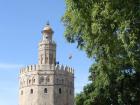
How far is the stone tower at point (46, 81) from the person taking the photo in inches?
3006

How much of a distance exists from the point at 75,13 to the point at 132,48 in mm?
3187

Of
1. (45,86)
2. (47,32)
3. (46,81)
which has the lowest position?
(45,86)

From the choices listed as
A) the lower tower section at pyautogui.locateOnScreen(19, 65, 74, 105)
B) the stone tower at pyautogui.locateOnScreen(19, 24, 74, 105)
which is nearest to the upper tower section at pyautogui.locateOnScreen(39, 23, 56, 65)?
the stone tower at pyautogui.locateOnScreen(19, 24, 74, 105)

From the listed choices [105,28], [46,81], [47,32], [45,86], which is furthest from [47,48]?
[105,28]

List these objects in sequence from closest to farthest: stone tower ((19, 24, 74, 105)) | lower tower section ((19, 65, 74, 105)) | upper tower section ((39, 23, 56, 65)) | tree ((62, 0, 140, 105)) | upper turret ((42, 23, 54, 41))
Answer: tree ((62, 0, 140, 105)), lower tower section ((19, 65, 74, 105)), stone tower ((19, 24, 74, 105)), upper turret ((42, 23, 54, 41)), upper tower section ((39, 23, 56, 65))

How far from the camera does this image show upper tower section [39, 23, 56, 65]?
252 feet

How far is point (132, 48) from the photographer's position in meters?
22.8

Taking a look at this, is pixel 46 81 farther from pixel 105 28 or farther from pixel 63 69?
pixel 105 28

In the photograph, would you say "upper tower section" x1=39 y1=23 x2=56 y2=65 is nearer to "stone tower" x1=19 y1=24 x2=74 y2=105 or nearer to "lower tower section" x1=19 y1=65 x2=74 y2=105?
"stone tower" x1=19 y1=24 x2=74 y2=105

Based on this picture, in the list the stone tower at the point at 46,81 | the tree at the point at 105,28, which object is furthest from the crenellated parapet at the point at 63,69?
the tree at the point at 105,28

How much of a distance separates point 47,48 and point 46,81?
5135 mm

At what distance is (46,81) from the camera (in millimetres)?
77062

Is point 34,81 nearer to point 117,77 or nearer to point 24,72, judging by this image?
point 24,72

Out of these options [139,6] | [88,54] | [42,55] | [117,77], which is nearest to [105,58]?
[88,54]
